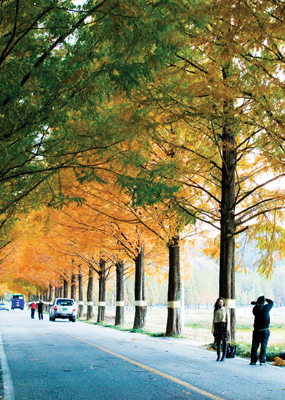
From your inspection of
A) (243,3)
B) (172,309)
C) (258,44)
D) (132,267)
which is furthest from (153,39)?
(132,267)

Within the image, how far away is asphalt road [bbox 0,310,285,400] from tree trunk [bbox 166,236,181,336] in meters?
4.75

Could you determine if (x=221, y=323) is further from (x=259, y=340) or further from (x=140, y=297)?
→ (x=140, y=297)

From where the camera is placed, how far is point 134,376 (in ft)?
23.7

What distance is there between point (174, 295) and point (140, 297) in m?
4.39

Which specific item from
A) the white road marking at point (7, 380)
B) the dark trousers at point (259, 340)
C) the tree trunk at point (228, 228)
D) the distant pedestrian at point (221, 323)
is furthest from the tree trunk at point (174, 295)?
the white road marking at point (7, 380)

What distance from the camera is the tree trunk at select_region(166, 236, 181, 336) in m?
15.9

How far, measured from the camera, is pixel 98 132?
26.0 feet

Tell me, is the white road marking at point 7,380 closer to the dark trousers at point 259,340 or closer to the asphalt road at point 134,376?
the asphalt road at point 134,376

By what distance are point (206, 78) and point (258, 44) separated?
79.5 inches

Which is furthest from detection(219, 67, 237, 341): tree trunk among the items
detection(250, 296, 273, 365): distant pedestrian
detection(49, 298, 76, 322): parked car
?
detection(49, 298, 76, 322): parked car

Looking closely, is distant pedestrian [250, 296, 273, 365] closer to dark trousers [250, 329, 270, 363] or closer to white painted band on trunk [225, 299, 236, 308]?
dark trousers [250, 329, 270, 363]

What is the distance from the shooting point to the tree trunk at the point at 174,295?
52.0ft

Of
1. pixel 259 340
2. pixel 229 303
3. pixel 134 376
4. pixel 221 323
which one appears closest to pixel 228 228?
pixel 229 303

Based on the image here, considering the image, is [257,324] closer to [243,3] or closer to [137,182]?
[137,182]
